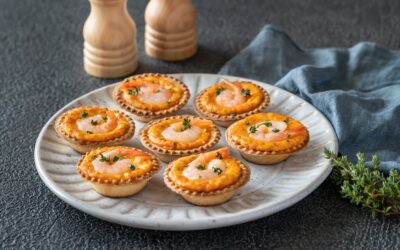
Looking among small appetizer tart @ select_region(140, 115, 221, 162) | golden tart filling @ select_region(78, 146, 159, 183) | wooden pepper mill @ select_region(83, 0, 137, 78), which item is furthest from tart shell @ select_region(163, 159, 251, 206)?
wooden pepper mill @ select_region(83, 0, 137, 78)

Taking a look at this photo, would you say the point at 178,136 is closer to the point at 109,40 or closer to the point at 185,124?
the point at 185,124

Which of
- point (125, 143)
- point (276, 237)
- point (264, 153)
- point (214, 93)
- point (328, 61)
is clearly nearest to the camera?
point (276, 237)

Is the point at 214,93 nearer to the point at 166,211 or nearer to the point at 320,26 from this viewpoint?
the point at 166,211

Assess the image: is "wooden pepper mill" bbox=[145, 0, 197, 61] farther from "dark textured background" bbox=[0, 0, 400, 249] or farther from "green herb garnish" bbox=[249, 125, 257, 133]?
"green herb garnish" bbox=[249, 125, 257, 133]

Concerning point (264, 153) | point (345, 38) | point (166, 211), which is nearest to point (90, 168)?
point (166, 211)

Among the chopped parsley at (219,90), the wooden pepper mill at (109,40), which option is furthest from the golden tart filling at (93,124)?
the wooden pepper mill at (109,40)
